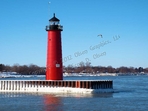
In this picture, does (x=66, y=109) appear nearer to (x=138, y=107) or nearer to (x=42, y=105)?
(x=42, y=105)

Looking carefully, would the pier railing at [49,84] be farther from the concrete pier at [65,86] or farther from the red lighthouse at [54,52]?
the red lighthouse at [54,52]

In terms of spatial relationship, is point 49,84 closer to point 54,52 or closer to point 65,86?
point 65,86

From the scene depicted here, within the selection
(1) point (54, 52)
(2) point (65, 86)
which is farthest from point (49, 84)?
(1) point (54, 52)

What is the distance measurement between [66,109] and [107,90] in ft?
58.9

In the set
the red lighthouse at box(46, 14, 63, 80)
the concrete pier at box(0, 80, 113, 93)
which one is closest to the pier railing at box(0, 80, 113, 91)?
the concrete pier at box(0, 80, 113, 93)

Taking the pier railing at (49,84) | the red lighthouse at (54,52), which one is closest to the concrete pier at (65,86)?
the pier railing at (49,84)

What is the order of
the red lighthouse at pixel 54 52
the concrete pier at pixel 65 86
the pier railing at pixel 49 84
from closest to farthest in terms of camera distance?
1. the concrete pier at pixel 65 86
2. the pier railing at pixel 49 84
3. the red lighthouse at pixel 54 52

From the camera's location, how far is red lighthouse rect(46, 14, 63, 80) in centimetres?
4866

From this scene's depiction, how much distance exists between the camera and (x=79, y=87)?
4741cm

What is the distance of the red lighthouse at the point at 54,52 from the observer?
48656mm

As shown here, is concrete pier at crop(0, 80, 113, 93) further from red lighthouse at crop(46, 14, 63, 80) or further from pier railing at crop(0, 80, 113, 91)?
red lighthouse at crop(46, 14, 63, 80)

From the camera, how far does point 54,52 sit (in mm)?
48594

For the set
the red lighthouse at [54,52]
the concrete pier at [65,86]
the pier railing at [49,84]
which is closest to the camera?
the concrete pier at [65,86]

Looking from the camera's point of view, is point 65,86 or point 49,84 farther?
point 49,84
